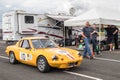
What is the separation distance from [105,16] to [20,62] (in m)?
7.94

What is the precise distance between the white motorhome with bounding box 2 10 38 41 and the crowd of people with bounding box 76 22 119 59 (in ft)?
23.0

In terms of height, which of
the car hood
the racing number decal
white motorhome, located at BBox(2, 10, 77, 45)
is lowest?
the racing number decal

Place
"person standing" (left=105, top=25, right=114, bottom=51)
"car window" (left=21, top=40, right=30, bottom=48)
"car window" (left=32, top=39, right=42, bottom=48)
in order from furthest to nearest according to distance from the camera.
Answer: "person standing" (left=105, top=25, right=114, bottom=51), "car window" (left=21, top=40, right=30, bottom=48), "car window" (left=32, top=39, right=42, bottom=48)

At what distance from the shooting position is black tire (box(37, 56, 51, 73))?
989cm

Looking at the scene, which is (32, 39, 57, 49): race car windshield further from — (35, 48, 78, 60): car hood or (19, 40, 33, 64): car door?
(35, 48, 78, 60): car hood

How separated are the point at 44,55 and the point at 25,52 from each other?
1403 mm

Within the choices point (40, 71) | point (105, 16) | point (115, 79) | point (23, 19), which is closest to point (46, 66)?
point (40, 71)

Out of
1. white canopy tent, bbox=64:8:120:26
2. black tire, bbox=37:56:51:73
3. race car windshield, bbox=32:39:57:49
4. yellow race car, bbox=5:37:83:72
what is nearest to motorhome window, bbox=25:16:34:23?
white canopy tent, bbox=64:8:120:26

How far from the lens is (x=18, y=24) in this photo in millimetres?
23859

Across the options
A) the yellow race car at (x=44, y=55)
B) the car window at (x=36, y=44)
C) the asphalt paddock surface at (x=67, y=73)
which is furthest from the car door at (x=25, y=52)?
the asphalt paddock surface at (x=67, y=73)

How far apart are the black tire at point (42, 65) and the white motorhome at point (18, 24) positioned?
45.7 feet

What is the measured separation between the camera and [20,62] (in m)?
12.3

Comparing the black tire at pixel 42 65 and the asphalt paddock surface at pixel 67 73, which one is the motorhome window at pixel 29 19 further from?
the black tire at pixel 42 65

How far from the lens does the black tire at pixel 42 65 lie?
32.4 ft
